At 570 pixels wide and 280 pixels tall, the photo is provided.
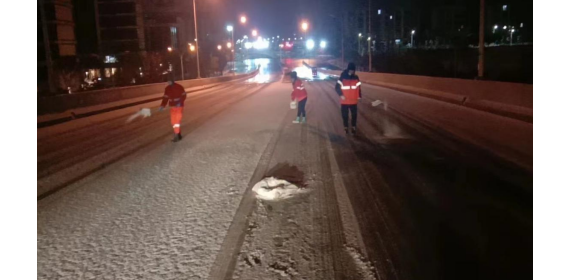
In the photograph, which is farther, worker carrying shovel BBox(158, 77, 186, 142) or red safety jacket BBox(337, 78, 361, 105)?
red safety jacket BBox(337, 78, 361, 105)

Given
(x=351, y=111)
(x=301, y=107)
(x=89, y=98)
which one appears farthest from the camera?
(x=89, y=98)

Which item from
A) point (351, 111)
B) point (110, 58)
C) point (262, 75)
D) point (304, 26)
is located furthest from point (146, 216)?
point (262, 75)

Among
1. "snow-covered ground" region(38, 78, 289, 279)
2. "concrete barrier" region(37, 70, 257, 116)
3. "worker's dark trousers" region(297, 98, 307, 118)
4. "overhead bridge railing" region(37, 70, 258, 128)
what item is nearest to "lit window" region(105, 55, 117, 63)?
"concrete barrier" region(37, 70, 257, 116)

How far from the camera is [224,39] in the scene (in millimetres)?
138875

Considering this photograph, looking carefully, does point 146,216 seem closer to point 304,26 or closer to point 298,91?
point 298,91

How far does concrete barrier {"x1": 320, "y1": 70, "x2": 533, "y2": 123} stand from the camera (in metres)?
15.9

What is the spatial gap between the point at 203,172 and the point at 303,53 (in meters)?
146

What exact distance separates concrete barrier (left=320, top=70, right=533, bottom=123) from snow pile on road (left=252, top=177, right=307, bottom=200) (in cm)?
1014

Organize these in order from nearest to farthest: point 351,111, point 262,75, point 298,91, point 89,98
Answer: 1. point 351,111
2. point 298,91
3. point 89,98
4. point 262,75

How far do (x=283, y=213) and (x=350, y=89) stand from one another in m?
6.83

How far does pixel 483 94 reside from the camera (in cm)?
1955

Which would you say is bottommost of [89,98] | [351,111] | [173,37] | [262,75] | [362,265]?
[362,265]

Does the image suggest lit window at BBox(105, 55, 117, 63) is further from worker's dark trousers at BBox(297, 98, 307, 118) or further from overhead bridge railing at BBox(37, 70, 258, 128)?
worker's dark trousers at BBox(297, 98, 307, 118)

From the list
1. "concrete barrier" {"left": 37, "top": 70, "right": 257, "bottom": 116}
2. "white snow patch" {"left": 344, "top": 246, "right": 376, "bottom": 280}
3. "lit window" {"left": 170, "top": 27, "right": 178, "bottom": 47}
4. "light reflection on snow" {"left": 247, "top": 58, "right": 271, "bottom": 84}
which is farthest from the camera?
"lit window" {"left": 170, "top": 27, "right": 178, "bottom": 47}
